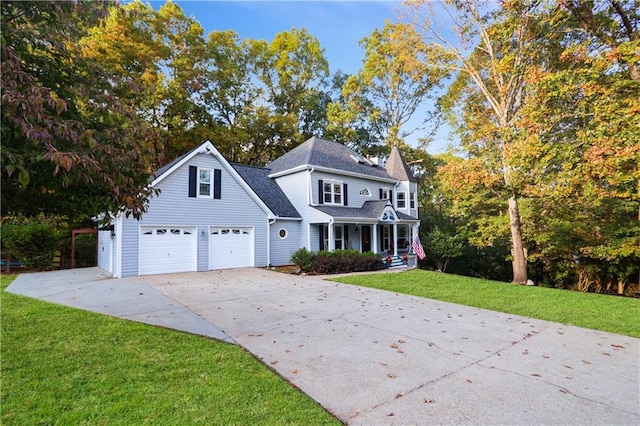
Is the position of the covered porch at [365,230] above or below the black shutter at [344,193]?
below

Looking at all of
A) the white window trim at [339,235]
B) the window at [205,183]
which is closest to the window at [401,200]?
the white window trim at [339,235]

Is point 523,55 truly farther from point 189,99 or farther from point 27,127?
point 189,99

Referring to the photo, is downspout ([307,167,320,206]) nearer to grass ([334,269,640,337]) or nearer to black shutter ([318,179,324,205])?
black shutter ([318,179,324,205])

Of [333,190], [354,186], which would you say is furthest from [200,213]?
[354,186]

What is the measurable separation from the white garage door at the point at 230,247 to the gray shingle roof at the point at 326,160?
204 inches

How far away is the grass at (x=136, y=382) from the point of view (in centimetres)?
318

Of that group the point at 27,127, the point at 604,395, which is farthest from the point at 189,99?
the point at 604,395

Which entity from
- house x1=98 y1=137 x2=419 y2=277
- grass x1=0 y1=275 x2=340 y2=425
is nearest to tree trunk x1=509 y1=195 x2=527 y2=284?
house x1=98 y1=137 x2=419 y2=277

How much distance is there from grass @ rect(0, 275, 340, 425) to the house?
27.0ft

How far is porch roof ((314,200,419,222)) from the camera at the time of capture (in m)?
18.1

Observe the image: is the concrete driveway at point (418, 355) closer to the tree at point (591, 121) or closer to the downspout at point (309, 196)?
the tree at point (591, 121)

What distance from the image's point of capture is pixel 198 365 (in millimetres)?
4367

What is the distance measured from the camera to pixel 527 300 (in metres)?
9.36

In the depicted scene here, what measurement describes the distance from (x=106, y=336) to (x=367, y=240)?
17207 millimetres
